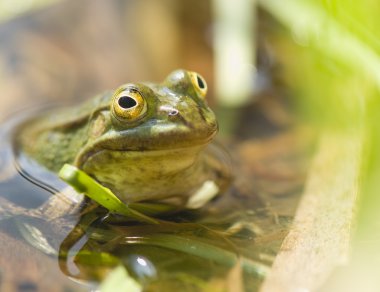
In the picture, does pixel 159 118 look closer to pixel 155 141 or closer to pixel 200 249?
pixel 155 141

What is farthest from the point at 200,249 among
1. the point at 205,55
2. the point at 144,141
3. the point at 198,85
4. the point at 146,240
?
the point at 205,55

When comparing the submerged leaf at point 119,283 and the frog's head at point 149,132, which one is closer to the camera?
the submerged leaf at point 119,283

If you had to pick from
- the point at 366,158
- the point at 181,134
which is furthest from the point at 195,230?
the point at 366,158

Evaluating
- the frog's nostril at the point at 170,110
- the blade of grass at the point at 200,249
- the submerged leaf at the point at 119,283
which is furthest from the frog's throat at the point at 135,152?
the submerged leaf at the point at 119,283

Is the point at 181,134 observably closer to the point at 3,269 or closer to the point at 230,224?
the point at 230,224

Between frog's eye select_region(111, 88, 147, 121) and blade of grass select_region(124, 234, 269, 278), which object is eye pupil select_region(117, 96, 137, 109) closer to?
frog's eye select_region(111, 88, 147, 121)

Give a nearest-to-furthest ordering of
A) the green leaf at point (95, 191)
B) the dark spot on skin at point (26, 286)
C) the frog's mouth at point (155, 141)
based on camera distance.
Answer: the dark spot on skin at point (26, 286) < the green leaf at point (95, 191) < the frog's mouth at point (155, 141)

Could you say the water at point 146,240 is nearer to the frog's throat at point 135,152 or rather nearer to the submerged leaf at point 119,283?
the submerged leaf at point 119,283
